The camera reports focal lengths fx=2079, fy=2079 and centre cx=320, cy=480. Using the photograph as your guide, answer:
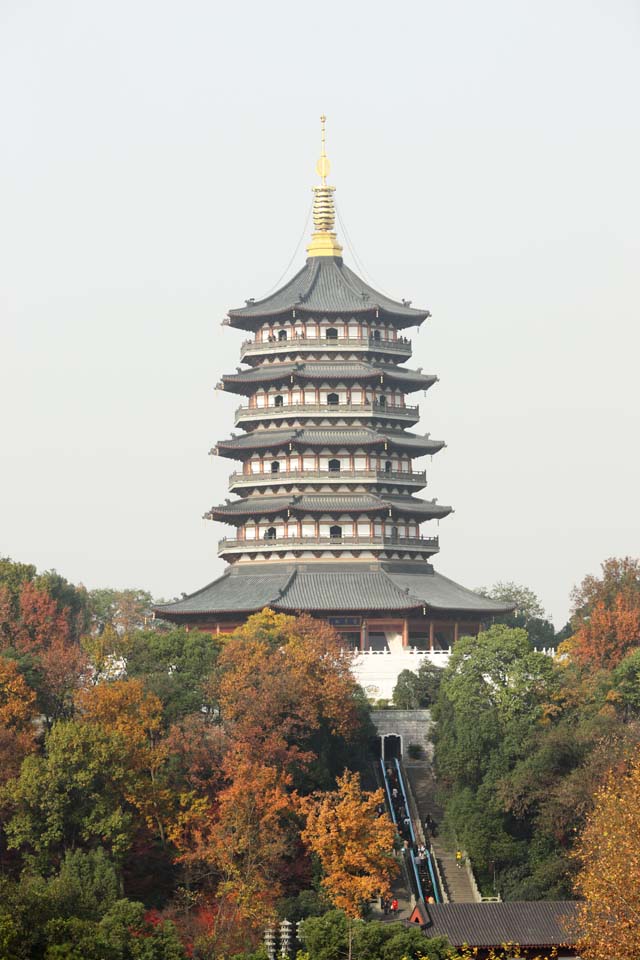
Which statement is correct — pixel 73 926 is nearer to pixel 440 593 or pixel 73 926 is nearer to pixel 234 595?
pixel 234 595

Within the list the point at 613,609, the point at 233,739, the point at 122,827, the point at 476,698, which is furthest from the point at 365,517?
the point at 122,827

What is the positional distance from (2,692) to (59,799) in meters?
5.39

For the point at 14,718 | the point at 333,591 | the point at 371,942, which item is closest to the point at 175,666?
the point at 14,718

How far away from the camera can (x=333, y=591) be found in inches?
3164

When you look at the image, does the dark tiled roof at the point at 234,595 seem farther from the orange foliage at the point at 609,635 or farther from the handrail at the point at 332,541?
the orange foliage at the point at 609,635

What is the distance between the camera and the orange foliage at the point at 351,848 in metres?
57.4

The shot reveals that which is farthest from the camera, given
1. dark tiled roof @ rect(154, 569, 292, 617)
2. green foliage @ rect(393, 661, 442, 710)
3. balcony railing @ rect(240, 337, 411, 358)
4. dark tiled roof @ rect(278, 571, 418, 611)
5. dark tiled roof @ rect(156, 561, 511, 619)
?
balcony railing @ rect(240, 337, 411, 358)

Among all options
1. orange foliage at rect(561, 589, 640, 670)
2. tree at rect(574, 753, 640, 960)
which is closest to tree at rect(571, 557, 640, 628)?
orange foliage at rect(561, 589, 640, 670)

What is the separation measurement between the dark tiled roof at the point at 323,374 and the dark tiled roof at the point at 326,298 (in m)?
2.13

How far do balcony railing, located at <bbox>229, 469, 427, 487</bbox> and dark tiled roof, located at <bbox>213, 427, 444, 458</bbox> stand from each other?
105 centimetres

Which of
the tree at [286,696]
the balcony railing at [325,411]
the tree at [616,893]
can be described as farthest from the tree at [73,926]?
the balcony railing at [325,411]

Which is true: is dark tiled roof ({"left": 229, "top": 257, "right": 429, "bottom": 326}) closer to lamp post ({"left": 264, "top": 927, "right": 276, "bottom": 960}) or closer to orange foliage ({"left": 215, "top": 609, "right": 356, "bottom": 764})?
orange foliage ({"left": 215, "top": 609, "right": 356, "bottom": 764})

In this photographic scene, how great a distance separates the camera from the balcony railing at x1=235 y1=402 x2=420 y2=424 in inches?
3310

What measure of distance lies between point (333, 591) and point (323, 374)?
9.23 metres
